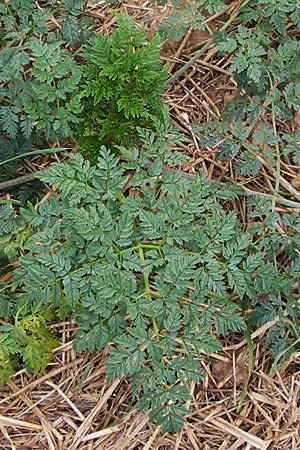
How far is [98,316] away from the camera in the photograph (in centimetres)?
187

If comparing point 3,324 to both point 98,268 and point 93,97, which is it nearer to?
point 98,268

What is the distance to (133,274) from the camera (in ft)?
6.02

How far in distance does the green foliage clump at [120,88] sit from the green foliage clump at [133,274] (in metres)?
0.18

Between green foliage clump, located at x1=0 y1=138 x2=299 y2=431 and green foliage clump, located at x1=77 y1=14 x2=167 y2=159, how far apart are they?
0.18m

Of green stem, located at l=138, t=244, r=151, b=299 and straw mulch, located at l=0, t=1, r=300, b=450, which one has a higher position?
green stem, located at l=138, t=244, r=151, b=299

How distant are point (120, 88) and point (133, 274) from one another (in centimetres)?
61

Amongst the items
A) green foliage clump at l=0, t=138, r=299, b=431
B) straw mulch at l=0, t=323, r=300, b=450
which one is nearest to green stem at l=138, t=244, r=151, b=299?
green foliage clump at l=0, t=138, r=299, b=431

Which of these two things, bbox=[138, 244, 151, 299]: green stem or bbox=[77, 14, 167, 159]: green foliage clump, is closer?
bbox=[138, 244, 151, 299]: green stem

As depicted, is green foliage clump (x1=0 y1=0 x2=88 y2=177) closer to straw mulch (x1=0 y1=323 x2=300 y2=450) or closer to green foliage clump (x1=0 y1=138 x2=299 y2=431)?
green foliage clump (x1=0 y1=138 x2=299 y2=431)

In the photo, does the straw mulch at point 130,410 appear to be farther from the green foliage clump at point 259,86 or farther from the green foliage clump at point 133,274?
the green foliage clump at point 259,86

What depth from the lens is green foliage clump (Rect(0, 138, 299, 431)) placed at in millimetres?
1774

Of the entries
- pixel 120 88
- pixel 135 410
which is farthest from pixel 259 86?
pixel 135 410

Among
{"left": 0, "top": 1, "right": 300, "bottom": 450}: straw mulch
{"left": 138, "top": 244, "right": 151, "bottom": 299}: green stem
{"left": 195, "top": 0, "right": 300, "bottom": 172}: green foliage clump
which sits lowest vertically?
{"left": 0, "top": 1, "right": 300, "bottom": 450}: straw mulch

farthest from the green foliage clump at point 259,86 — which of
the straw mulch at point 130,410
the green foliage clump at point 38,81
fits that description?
the straw mulch at point 130,410
